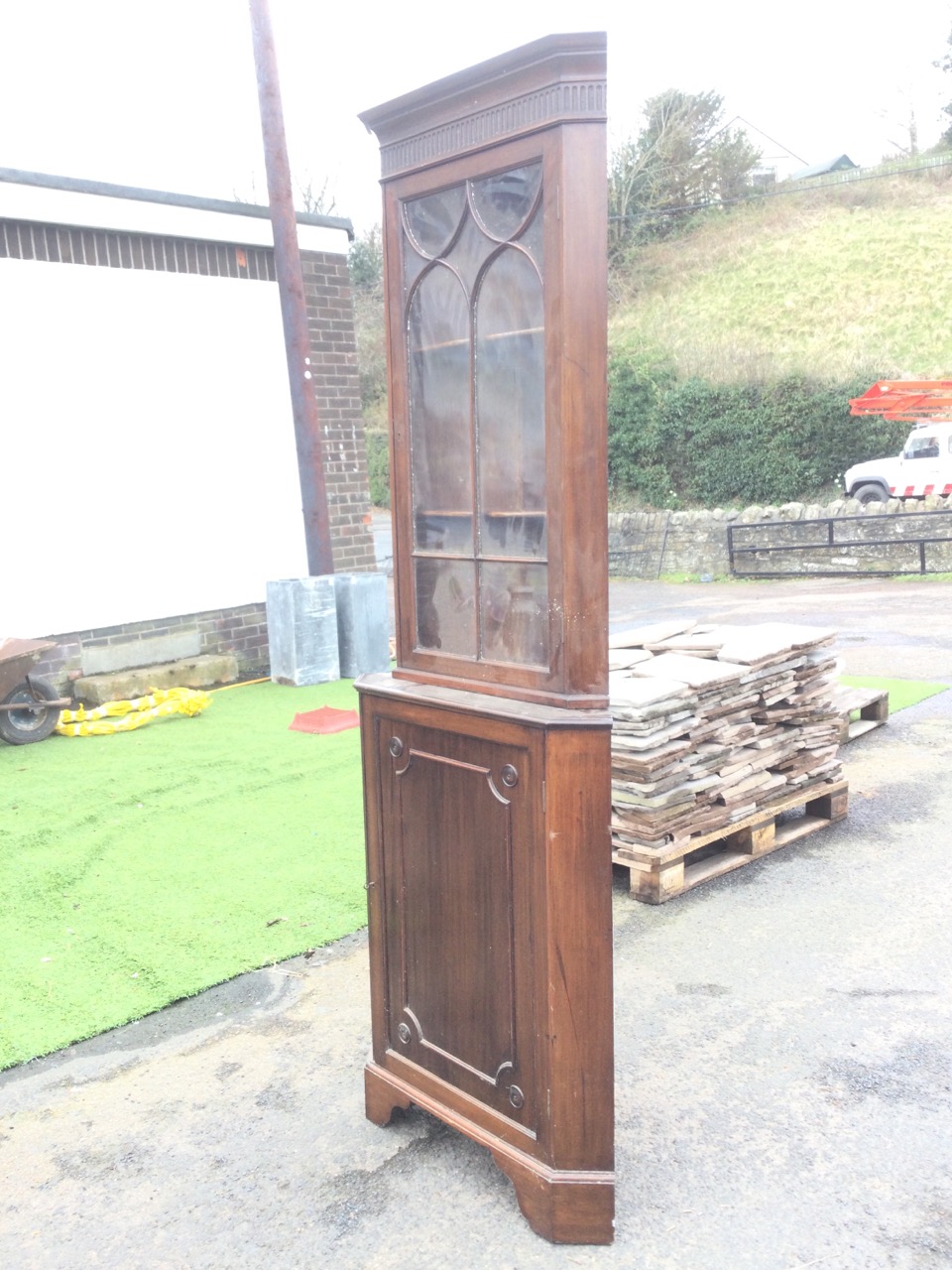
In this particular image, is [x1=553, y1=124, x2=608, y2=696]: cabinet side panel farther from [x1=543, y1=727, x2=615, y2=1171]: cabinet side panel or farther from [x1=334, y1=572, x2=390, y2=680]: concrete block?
[x1=334, y1=572, x2=390, y2=680]: concrete block

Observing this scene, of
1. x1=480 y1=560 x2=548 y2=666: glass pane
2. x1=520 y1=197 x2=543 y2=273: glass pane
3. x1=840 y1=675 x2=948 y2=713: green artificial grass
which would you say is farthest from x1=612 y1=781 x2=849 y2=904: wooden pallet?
x1=520 y1=197 x2=543 y2=273: glass pane

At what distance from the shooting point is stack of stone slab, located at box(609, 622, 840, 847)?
449cm

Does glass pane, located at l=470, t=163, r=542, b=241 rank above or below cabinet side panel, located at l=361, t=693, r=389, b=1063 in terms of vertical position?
above

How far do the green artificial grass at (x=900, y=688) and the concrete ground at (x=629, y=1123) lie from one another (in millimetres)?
3659

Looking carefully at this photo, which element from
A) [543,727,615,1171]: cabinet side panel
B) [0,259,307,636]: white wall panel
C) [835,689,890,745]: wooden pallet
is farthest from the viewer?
[0,259,307,636]: white wall panel

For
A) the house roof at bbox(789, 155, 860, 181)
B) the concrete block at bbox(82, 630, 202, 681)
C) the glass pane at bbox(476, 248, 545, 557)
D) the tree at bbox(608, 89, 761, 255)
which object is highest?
the house roof at bbox(789, 155, 860, 181)

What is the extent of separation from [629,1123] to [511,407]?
2.03m

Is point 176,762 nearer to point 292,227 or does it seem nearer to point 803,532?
point 292,227

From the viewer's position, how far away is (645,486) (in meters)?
24.8

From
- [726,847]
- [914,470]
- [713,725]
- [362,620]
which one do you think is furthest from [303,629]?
[914,470]

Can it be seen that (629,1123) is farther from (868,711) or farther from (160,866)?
(868,711)

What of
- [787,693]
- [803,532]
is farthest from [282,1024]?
[803,532]

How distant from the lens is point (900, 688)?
28.1ft

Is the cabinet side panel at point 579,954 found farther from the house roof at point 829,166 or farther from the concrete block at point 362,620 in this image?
the house roof at point 829,166
